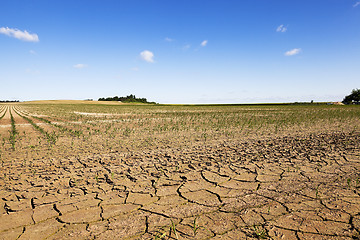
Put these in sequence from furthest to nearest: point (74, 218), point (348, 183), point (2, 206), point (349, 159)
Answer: point (349, 159) → point (348, 183) → point (2, 206) → point (74, 218)

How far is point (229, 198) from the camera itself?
10.1 feet

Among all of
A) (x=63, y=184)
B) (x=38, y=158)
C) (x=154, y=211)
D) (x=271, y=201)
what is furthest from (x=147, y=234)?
(x=38, y=158)

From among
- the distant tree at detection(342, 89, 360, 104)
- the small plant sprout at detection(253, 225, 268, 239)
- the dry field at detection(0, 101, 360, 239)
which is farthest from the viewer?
the distant tree at detection(342, 89, 360, 104)

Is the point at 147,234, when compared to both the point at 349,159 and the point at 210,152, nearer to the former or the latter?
the point at 210,152

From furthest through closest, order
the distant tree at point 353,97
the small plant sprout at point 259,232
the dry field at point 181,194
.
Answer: the distant tree at point 353,97 < the dry field at point 181,194 < the small plant sprout at point 259,232

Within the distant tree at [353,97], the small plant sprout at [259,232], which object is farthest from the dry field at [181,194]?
the distant tree at [353,97]

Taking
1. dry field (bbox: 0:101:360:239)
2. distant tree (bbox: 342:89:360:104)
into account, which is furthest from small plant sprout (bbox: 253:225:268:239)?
distant tree (bbox: 342:89:360:104)

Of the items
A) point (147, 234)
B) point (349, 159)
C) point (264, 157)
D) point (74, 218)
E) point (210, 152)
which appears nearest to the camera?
point (147, 234)

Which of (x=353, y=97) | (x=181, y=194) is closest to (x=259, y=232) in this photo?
(x=181, y=194)

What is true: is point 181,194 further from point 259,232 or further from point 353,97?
point 353,97

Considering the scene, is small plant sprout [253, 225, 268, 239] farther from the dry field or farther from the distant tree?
the distant tree

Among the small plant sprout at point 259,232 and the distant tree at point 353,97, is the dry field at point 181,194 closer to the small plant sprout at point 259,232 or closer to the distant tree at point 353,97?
the small plant sprout at point 259,232

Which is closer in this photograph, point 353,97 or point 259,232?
point 259,232

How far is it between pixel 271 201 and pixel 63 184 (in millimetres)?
3429
